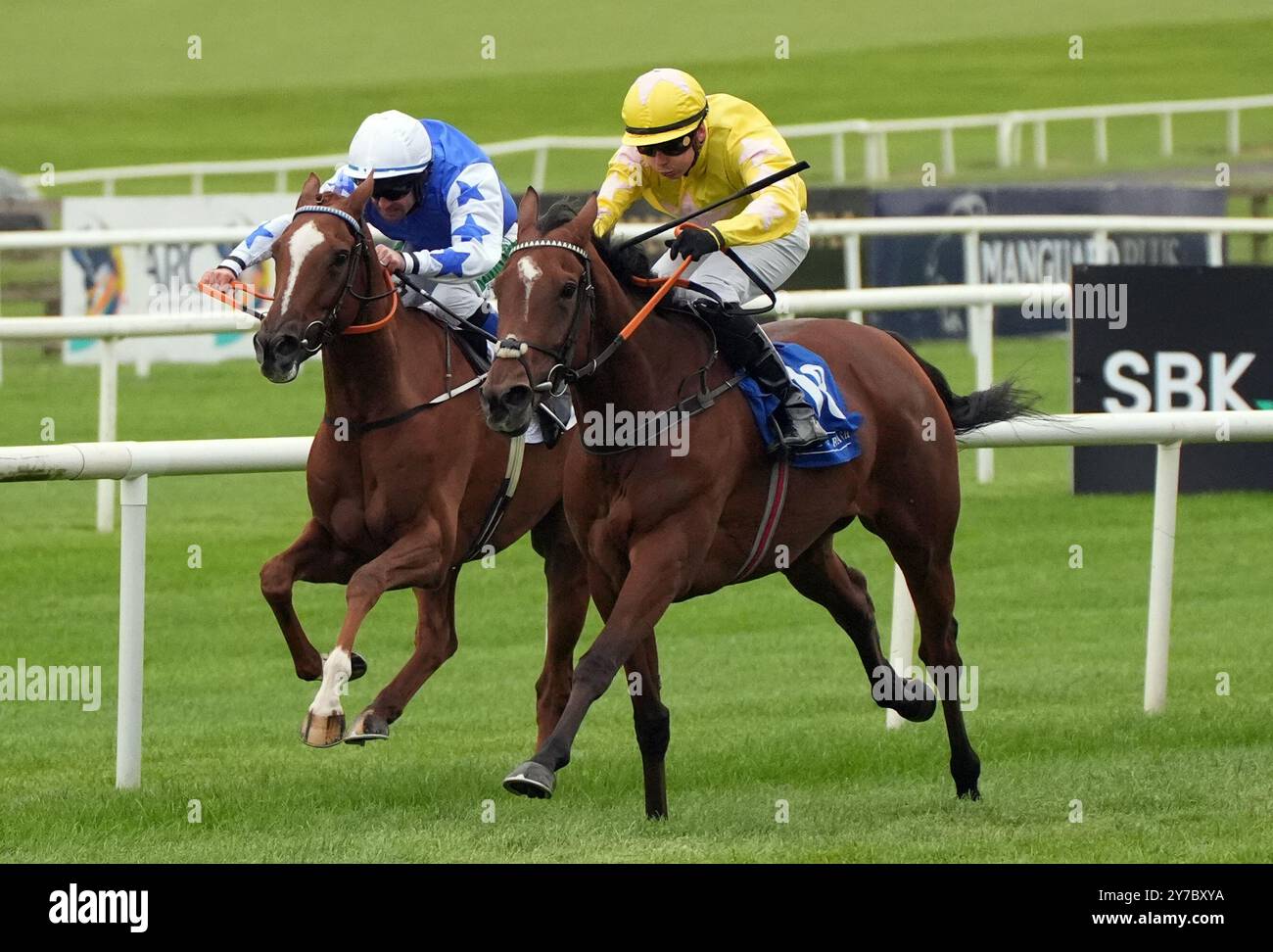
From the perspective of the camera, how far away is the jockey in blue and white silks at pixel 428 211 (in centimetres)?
622

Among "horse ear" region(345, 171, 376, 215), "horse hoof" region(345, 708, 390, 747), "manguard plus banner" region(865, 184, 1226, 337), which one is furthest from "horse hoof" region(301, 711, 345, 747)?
"manguard plus banner" region(865, 184, 1226, 337)

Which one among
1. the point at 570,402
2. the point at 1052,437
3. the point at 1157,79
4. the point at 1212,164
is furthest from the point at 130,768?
the point at 1157,79

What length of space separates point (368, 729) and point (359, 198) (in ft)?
4.49

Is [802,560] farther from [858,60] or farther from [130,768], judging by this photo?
[858,60]

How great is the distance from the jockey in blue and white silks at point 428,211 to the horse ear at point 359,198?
0.11 m

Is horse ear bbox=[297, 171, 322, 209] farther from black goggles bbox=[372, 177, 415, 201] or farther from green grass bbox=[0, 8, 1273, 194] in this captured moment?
green grass bbox=[0, 8, 1273, 194]

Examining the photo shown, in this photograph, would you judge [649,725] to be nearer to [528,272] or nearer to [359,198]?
[528,272]

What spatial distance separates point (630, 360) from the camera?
551cm

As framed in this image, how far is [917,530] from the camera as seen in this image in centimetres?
623

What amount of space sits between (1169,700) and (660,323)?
2.50m

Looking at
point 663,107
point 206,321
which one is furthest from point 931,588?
point 206,321

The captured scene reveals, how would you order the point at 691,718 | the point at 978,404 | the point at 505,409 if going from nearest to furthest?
the point at 505,409, the point at 978,404, the point at 691,718

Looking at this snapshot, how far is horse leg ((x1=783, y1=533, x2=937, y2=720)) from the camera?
6258mm

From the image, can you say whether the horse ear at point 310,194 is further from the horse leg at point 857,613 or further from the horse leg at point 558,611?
the horse leg at point 857,613
